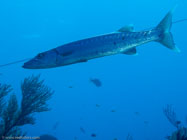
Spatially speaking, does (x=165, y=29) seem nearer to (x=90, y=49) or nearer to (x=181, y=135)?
(x=90, y=49)

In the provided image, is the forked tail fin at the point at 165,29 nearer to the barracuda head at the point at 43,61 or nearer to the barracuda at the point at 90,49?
the barracuda at the point at 90,49

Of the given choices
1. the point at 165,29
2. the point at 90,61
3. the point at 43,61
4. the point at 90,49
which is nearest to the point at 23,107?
the point at 43,61

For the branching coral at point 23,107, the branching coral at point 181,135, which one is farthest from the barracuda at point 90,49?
the branching coral at point 23,107

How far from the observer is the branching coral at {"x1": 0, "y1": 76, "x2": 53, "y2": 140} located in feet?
26.5

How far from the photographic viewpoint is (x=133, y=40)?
4.23 m

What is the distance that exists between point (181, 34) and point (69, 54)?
202 ft

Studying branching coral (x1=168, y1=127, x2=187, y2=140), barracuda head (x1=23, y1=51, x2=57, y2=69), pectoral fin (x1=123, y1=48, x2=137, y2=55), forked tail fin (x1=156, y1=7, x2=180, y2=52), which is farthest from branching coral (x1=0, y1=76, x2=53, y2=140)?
forked tail fin (x1=156, y1=7, x2=180, y2=52)

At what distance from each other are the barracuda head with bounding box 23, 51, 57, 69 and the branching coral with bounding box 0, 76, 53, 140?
4.96 metres

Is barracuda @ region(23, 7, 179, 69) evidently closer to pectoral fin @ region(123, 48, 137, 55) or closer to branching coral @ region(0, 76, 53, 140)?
pectoral fin @ region(123, 48, 137, 55)

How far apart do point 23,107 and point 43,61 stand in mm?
5246

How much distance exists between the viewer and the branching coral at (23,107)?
8078mm

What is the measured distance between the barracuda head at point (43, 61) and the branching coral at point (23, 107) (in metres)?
4.96

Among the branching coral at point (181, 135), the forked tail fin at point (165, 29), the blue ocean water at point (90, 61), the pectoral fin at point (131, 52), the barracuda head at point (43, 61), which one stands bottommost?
the branching coral at point (181, 135)

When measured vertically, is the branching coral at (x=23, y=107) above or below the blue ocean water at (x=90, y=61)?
below
